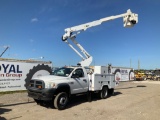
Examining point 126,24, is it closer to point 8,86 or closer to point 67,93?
point 67,93

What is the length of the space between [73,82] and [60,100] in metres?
1.49

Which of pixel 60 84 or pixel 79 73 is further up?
pixel 79 73

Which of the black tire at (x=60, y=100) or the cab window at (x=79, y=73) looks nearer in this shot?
the black tire at (x=60, y=100)

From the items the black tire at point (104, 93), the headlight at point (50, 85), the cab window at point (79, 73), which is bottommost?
the black tire at point (104, 93)

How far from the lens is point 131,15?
14953 mm

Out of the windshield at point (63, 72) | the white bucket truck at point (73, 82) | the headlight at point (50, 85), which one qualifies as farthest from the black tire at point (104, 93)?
the headlight at point (50, 85)

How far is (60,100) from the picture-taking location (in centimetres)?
1045

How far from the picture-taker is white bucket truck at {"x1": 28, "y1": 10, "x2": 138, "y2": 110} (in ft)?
33.7

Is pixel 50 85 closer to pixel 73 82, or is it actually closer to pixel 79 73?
pixel 73 82

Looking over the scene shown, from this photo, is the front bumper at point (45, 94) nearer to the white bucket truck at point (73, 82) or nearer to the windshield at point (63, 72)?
the white bucket truck at point (73, 82)

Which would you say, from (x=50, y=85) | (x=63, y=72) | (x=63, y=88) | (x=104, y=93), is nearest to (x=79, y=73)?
(x=63, y=72)

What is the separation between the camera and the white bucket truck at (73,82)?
10273mm

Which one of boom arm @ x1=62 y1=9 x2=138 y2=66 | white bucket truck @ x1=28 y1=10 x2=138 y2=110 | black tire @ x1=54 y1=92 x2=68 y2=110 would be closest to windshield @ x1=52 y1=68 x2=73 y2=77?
white bucket truck @ x1=28 y1=10 x2=138 y2=110

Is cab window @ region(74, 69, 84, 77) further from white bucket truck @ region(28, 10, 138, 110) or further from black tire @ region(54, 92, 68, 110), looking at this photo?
black tire @ region(54, 92, 68, 110)
